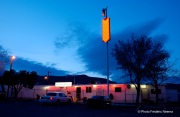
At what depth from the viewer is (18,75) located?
54.8 m

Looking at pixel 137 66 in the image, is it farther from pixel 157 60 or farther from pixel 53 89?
pixel 53 89

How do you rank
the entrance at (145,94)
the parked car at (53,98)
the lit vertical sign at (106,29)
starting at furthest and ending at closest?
the entrance at (145,94) < the lit vertical sign at (106,29) < the parked car at (53,98)

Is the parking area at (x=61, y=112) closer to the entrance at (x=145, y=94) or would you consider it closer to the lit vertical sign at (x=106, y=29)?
the lit vertical sign at (x=106, y=29)

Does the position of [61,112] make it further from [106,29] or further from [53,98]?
→ [106,29]

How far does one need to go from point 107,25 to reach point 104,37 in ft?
5.37

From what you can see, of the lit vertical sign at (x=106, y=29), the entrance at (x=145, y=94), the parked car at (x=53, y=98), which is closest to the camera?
the parked car at (x=53, y=98)

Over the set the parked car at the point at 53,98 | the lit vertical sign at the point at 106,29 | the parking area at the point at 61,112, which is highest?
the lit vertical sign at the point at 106,29

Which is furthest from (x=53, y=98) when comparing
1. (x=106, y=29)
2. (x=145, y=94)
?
(x=145, y=94)

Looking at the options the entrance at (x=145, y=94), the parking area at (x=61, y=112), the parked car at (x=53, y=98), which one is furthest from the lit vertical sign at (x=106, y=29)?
the entrance at (x=145, y=94)

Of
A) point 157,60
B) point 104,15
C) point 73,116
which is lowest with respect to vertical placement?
point 73,116

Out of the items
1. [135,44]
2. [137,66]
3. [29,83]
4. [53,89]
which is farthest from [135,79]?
[29,83]

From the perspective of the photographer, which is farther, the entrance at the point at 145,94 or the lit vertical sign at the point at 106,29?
the entrance at the point at 145,94

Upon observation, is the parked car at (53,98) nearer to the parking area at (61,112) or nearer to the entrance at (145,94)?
the parking area at (61,112)

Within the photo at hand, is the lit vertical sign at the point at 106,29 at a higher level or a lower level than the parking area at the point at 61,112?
higher
